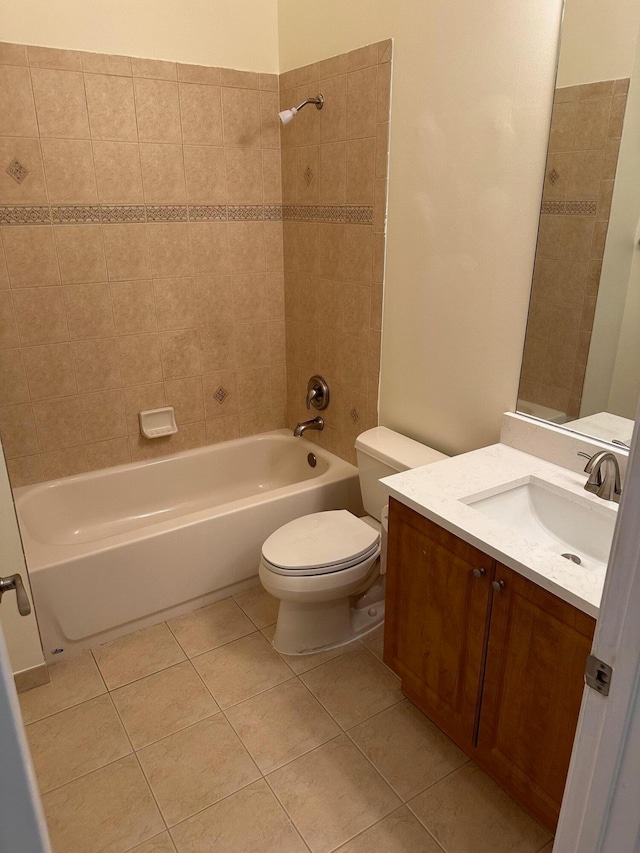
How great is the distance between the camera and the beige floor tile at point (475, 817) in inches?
62.0


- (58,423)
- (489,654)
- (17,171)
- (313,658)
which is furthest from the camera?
(58,423)

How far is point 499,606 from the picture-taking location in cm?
149

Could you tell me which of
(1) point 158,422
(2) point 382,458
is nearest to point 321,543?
(2) point 382,458

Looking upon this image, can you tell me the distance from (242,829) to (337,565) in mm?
798

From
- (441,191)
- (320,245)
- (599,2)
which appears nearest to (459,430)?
(441,191)

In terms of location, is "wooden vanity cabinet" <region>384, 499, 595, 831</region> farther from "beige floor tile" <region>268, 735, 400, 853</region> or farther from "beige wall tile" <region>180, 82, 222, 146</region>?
"beige wall tile" <region>180, 82, 222, 146</region>

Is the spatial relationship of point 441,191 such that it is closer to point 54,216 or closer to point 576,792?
point 54,216

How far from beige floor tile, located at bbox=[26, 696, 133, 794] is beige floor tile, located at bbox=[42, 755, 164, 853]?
4 centimetres

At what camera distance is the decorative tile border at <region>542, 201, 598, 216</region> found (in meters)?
1.64

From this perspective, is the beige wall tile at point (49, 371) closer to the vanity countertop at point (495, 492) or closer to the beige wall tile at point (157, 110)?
the beige wall tile at point (157, 110)

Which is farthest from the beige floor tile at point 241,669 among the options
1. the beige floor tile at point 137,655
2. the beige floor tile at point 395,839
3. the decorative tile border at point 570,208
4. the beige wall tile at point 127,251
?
the decorative tile border at point 570,208

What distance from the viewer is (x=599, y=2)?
59.6 inches

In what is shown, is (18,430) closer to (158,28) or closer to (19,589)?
(158,28)

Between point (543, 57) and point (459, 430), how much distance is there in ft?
3.80
